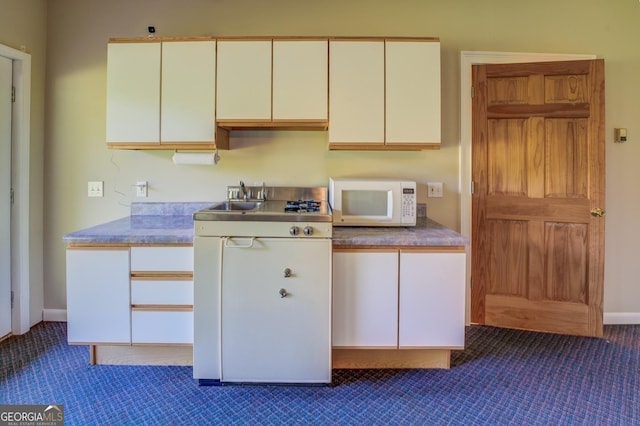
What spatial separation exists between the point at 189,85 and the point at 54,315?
209cm

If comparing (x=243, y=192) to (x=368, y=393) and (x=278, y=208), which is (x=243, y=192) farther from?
(x=368, y=393)

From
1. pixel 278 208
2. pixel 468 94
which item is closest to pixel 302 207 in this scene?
pixel 278 208

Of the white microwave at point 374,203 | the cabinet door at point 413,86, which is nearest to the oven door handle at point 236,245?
the white microwave at point 374,203

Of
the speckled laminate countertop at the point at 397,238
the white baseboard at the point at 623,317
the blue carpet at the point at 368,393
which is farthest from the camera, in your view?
the white baseboard at the point at 623,317

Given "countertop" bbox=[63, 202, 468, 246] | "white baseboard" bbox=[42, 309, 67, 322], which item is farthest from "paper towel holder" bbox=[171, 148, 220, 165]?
"white baseboard" bbox=[42, 309, 67, 322]

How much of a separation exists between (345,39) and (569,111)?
1.71m

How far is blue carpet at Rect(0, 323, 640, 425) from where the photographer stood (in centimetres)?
172

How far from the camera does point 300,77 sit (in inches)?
89.4

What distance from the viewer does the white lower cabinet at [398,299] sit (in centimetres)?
201

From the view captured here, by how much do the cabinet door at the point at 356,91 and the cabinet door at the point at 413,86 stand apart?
0.19 feet

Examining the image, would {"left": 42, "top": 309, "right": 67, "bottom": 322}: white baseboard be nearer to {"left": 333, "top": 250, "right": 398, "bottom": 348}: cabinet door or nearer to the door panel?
the door panel

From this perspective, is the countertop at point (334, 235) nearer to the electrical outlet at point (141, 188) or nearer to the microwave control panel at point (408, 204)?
the microwave control panel at point (408, 204)

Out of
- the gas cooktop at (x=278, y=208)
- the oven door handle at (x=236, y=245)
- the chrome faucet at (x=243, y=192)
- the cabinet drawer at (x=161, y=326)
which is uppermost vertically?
the chrome faucet at (x=243, y=192)

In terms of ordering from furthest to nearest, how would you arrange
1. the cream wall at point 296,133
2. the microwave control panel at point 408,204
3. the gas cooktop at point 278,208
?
1. the cream wall at point 296,133
2. the microwave control panel at point 408,204
3. the gas cooktop at point 278,208
